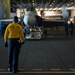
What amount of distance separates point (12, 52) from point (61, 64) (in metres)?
2.27

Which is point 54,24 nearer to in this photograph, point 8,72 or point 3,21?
point 3,21

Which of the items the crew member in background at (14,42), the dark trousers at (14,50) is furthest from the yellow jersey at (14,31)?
the dark trousers at (14,50)

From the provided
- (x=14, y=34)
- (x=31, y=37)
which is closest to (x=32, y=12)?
(x=31, y=37)

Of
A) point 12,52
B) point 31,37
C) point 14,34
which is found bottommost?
point 31,37

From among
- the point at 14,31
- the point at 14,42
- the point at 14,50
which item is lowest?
the point at 14,50

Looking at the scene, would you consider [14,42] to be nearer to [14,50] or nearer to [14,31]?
[14,50]

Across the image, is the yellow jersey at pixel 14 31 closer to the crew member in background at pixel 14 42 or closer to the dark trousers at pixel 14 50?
the crew member in background at pixel 14 42

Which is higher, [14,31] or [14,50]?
[14,31]

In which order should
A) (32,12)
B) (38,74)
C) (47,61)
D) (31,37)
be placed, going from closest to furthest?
1. (38,74)
2. (47,61)
3. (31,37)
4. (32,12)

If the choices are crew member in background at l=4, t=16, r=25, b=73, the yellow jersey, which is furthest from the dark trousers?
the yellow jersey

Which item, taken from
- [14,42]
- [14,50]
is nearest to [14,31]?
[14,42]

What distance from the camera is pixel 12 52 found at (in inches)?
323

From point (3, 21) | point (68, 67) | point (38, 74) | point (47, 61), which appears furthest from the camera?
point (3, 21)

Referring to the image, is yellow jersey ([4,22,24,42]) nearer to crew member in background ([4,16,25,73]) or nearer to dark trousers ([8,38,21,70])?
crew member in background ([4,16,25,73])
